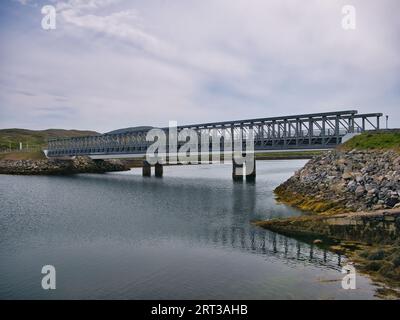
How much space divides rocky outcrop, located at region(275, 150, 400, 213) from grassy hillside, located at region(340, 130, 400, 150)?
1556 millimetres

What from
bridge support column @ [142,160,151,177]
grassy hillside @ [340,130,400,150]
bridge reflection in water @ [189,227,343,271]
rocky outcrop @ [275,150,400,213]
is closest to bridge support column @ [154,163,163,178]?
bridge support column @ [142,160,151,177]

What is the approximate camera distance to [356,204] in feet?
132

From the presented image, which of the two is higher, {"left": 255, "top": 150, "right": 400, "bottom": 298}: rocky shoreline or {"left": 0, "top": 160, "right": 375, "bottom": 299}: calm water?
{"left": 255, "top": 150, "right": 400, "bottom": 298}: rocky shoreline

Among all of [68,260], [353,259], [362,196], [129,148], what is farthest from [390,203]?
[129,148]

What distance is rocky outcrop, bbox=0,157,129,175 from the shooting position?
131750mm

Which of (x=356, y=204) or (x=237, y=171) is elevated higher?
(x=237, y=171)

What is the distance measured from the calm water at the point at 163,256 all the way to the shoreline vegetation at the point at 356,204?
1.99 m

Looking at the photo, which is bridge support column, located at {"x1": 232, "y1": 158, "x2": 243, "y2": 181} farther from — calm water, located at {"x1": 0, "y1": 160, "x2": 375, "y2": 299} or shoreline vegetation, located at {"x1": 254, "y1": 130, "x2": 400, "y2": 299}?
calm water, located at {"x1": 0, "y1": 160, "x2": 375, "y2": 299}

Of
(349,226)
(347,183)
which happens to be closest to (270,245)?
(349,226)

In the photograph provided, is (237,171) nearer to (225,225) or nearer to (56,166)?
(225,225)

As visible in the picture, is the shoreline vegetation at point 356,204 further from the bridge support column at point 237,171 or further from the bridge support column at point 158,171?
the bridge support column at point 158,171

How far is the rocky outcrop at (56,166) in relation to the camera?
131750mm

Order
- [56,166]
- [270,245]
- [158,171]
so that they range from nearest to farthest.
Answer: [270,245]
[158,171]
[56,166]

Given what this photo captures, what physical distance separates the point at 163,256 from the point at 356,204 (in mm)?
22911
